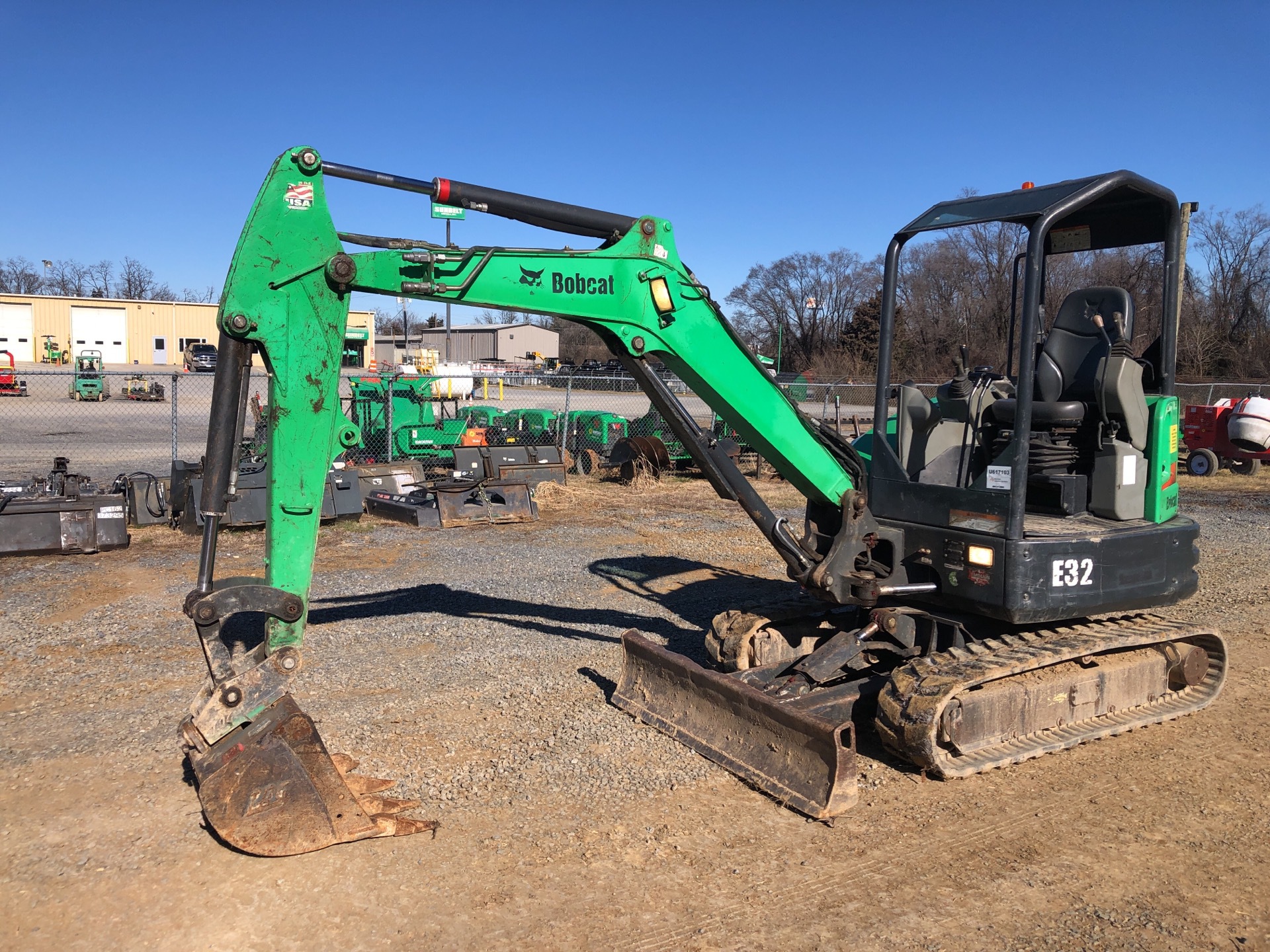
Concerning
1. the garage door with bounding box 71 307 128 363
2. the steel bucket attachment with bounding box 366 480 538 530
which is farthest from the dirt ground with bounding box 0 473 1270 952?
the garage door with bounding box 71 307 128 363

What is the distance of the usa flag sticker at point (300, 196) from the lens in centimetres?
424

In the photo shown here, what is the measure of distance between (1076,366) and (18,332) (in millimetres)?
67080

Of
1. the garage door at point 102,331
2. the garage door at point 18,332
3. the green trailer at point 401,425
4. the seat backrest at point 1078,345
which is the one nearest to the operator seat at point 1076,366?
the seat backrest at point 1078,345

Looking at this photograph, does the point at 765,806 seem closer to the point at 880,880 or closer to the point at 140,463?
the point at 880,880

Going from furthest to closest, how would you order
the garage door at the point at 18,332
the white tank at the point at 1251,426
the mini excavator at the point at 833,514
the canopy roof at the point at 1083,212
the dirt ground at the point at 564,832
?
the garage door at the point at 18,332 < the white tank at the point at 1251,426 < the canopy roof at the point at 1083,212 < the mini excavator at the point at 833,514 < the dirt ground at the point at 564,832

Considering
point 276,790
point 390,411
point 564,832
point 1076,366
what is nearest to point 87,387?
Answer: point 390,411

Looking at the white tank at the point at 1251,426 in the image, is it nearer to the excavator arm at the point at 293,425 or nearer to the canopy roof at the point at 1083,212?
the canopy roof at the point at 1083,212

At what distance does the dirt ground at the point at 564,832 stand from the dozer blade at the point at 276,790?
4.0 inches

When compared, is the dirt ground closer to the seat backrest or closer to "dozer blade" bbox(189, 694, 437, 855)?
"dozer blade" bbox(189, 694, 437, 855)

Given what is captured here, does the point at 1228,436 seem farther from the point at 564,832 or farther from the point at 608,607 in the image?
the point at 564,832

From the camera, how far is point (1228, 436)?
731 inches

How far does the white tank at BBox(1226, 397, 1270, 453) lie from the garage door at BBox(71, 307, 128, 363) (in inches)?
2377

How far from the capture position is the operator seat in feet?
17.9

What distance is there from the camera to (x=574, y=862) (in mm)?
4156
